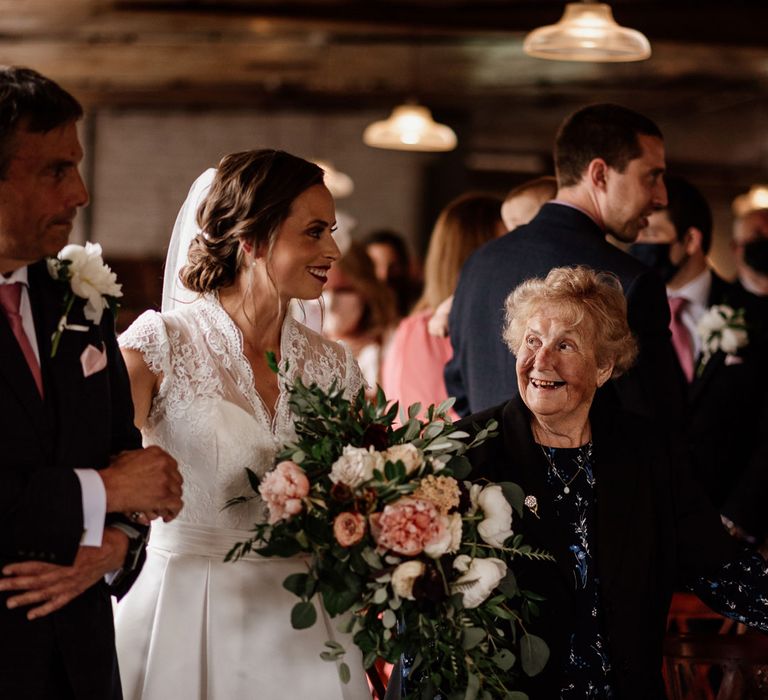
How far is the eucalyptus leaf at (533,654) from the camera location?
2576 millimetres

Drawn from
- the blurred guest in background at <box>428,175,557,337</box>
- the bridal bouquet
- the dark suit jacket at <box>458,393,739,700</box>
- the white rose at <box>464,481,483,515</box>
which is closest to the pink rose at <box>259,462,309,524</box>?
the bridal bouquet

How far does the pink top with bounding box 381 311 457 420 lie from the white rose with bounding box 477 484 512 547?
2262 millimetres

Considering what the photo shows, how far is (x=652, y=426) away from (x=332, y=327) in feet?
13.7

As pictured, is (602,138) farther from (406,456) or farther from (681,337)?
(406,456)

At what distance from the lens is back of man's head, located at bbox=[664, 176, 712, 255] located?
4906 millimetres

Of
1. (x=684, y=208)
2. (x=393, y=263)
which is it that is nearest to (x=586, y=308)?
(x=684, y=208)

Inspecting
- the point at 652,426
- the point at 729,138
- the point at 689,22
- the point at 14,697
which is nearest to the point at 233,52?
the point at 689,22

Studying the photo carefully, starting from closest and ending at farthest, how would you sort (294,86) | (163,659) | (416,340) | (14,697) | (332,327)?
1. (14,697)
2. (163,659)
3. (416,340)
4. (332,327)
5. (294,86)

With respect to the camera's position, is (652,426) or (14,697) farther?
(652,426)

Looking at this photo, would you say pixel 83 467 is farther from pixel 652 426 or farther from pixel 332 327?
pixel 332 327

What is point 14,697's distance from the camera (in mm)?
2146

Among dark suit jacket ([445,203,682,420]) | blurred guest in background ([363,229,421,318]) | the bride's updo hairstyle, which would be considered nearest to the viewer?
the bride's updo hairstyle

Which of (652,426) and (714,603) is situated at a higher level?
(652,426)

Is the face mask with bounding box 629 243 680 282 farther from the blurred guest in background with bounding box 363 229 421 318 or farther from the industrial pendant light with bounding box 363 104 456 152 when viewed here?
the industrial pendant light with bounding box 363 104 456 152
